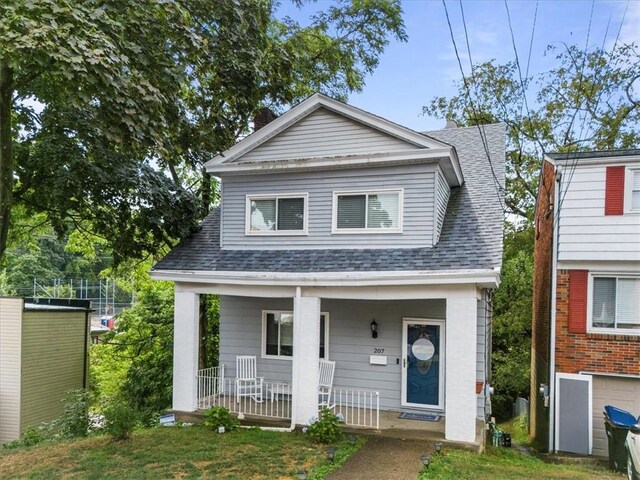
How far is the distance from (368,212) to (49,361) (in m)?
10.8

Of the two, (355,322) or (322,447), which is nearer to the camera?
(322,447)

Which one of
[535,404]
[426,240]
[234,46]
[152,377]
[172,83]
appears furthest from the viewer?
[152,377]

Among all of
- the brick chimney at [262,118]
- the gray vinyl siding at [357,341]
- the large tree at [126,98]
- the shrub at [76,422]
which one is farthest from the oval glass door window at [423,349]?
the shrub at [76,422]

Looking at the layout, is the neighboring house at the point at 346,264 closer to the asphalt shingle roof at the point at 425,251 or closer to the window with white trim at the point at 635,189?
the asphalt shingle roof at the point at 425,251

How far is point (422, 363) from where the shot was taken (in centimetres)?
1030

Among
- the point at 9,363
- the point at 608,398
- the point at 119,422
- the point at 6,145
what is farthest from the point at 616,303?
the point at 9,363

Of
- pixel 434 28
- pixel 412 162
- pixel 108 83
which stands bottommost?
pixel 412 162

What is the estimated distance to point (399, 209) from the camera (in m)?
10.1

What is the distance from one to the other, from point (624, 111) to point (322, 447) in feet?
59.2

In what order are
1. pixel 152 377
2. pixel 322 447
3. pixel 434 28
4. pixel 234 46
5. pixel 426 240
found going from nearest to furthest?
pixel 434 28 → pixel 322 447 → pixel 426 240 → pixel 234 46 → pixel 152 377

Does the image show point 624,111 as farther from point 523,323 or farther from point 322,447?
point 322,447

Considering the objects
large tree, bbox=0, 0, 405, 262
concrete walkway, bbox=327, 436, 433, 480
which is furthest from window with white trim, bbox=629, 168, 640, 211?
large tree, bbox=0, 0, 405, 262

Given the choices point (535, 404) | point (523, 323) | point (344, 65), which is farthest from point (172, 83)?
point (523, 323)

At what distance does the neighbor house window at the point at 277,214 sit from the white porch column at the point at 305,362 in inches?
85.4
